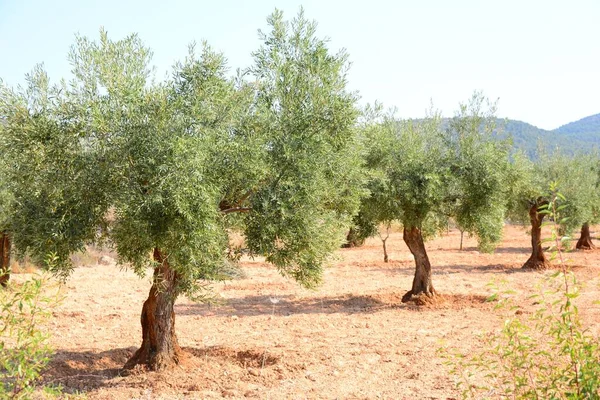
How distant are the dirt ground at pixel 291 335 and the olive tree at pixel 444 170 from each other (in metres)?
2.77

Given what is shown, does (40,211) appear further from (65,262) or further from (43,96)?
(43,96)

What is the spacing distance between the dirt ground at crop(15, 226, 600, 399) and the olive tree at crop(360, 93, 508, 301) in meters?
2.77

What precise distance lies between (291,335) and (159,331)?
5352 millimetres

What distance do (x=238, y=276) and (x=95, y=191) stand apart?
60.1ft

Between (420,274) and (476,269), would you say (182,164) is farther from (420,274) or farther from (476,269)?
(476,269)

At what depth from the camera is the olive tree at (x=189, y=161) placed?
9.88m

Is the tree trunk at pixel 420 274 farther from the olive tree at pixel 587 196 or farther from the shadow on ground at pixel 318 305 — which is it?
the olive tree at pixel 587 196

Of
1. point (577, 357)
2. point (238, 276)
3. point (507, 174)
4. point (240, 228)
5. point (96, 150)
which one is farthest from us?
point (238, 276)

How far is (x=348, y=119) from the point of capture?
11688mm

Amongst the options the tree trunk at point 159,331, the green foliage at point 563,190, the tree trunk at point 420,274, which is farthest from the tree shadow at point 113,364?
the green foliage at point 563,190

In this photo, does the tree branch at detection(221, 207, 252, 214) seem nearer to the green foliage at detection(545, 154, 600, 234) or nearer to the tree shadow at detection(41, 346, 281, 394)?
the tree shadow at detection(41, 346, 281, 394)

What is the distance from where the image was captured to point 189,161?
938cm

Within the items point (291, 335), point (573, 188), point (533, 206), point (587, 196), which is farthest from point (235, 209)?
point (587, 196)

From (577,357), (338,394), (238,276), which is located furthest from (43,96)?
(238,276)
